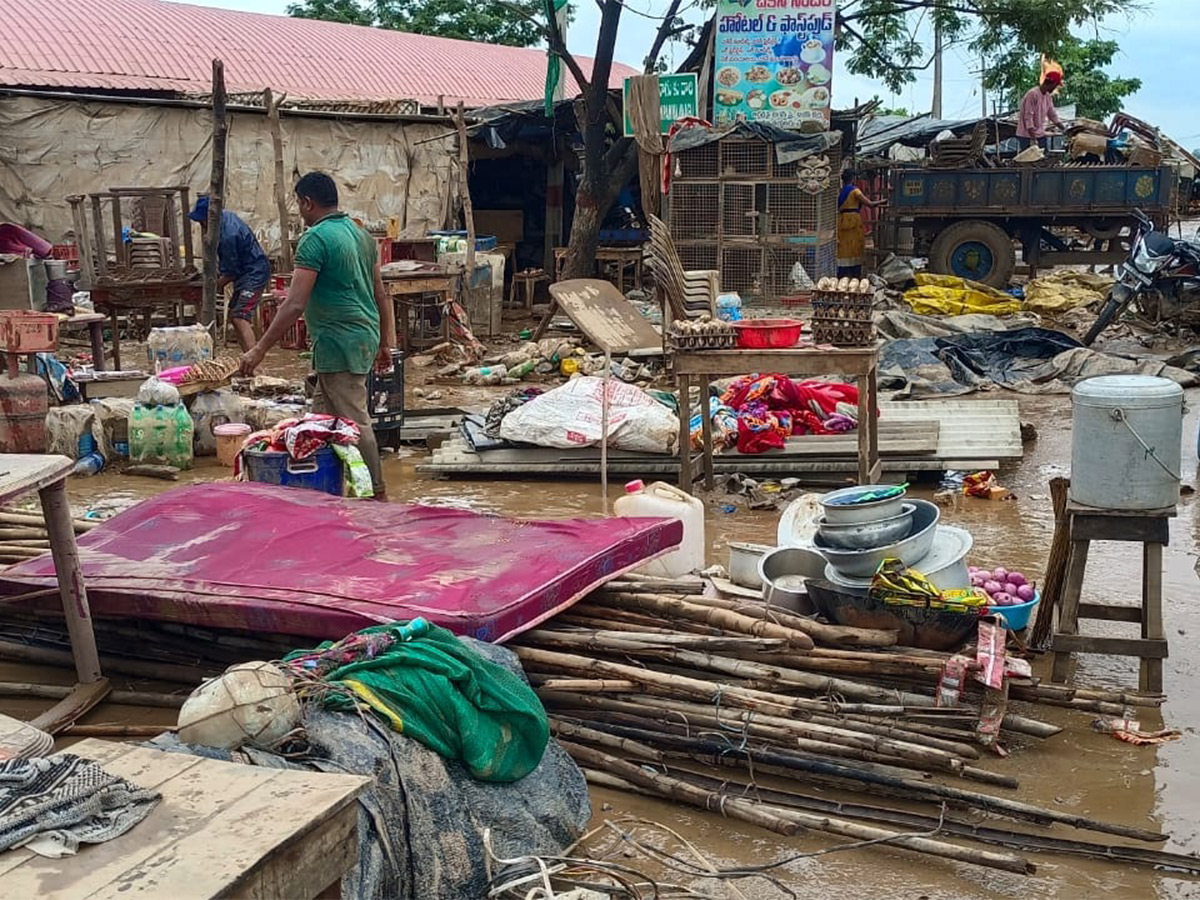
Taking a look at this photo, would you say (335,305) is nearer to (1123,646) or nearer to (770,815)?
(770,815)

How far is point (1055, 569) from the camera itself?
17.0 ft

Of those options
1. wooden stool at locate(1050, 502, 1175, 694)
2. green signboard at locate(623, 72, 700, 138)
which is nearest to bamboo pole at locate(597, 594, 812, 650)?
wooden stool at locate(1050, 502, 1175, 694)

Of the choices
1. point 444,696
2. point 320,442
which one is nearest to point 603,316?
point 320,442

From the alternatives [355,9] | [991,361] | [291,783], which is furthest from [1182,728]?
[355,9]

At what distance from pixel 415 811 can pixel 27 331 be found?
21.0ft

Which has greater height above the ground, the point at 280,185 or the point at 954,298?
the point at 280,185

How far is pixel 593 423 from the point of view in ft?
27.5

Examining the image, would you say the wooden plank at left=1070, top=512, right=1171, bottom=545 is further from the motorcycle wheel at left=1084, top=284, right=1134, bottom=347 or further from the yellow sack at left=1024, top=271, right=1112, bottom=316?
the yellow sack at left=1024, top=271, right=1112, bottom=316

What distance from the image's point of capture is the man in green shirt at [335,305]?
666 cm

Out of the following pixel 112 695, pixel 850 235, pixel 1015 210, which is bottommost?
pixel 112 695

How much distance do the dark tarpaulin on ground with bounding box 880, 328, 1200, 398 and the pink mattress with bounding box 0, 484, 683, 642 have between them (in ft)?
21.2

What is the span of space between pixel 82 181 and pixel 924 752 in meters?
14.3

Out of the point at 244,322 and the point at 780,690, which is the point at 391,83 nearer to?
the point at 244,322

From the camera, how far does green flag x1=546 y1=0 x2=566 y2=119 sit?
16.5m
